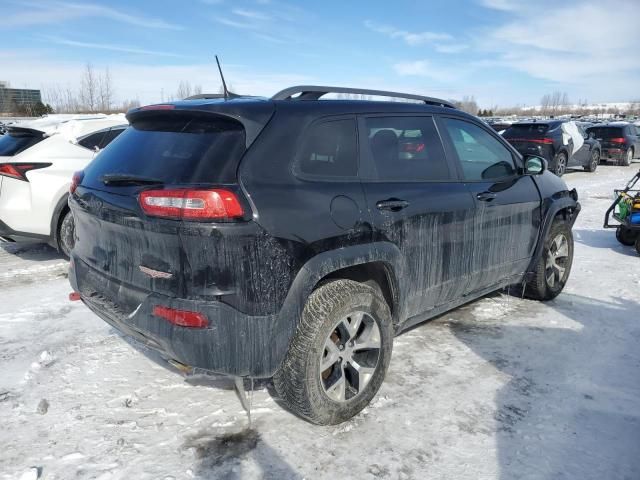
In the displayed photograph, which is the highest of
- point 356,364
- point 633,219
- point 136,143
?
point 136,143

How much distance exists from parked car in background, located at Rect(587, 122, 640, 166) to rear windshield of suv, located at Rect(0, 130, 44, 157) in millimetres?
18557

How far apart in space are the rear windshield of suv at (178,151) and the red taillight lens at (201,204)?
10 centimetres

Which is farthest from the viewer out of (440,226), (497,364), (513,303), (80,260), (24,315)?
(513,303)

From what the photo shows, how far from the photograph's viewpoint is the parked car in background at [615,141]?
61.7 ft

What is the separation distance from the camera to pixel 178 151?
8.75 ft

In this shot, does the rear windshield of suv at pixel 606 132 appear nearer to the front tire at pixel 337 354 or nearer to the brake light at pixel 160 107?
the front tire at pixel 337 354

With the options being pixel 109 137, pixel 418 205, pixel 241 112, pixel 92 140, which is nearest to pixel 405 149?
pixel 418 205

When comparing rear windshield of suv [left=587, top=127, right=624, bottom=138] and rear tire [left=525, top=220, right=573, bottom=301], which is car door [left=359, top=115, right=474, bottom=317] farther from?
rear windshield of suv [left=587, top=127, right=624, bottom=138]

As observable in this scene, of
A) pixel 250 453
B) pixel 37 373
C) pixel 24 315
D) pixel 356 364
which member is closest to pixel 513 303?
pixel 356 364

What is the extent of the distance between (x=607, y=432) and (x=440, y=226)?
5.05 feet

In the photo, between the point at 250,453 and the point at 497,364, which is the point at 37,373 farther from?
the point at 497,364

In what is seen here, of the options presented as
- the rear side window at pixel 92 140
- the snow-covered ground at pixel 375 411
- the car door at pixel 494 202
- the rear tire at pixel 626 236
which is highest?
the rear side window at pixel 92 140

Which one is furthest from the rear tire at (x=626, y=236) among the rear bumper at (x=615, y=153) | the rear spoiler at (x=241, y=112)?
the rear bumper at (x=615, y=153)

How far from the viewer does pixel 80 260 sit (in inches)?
123
